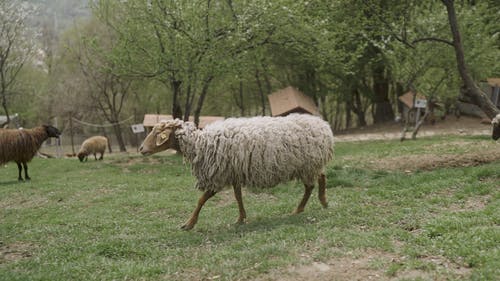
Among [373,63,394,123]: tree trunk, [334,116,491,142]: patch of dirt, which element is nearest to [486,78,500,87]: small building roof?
[334,116,491,142]: patch of dirt

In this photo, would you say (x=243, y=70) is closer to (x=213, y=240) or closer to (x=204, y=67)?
(x=204, y=67)

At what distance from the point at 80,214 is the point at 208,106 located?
3542 cm

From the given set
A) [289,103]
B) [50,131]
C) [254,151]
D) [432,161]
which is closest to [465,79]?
[432,161]

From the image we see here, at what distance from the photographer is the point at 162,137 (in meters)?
8.36

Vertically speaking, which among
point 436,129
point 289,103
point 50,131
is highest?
point 289,103

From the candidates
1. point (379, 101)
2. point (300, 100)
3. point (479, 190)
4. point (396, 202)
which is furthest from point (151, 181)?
point (379, 101)

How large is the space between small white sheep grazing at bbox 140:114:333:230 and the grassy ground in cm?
84

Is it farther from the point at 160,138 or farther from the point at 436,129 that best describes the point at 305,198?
the point at 436,129

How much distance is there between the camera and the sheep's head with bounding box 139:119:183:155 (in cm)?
838

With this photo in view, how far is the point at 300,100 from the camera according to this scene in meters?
25.1

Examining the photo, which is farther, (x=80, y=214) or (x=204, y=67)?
(x=204, y=67)

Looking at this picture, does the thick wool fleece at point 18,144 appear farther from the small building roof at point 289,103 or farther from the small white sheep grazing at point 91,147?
the small building roof at point 289,103

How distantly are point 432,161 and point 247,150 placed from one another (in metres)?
8.05

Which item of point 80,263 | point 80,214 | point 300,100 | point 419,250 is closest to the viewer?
point 419,250
